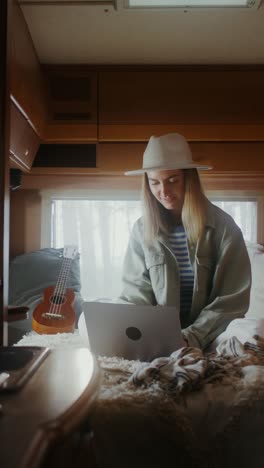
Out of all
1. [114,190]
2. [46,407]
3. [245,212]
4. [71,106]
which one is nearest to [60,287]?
[114,190]

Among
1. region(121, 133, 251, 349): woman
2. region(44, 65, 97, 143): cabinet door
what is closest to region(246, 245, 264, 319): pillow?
region(121, 133, 251, 349): woman

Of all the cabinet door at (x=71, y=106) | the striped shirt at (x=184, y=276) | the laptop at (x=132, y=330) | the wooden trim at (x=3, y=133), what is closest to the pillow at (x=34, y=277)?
the cabinet door at (x=71, y=106)

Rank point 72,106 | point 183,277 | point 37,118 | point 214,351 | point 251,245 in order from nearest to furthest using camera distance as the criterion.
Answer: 1. point 214,351
2. point 183,277
3. point 37,118
4. point 72,106
5. point 251,245

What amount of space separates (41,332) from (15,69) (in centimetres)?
107

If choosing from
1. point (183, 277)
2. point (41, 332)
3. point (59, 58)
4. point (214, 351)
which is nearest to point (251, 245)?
point (183, 277)

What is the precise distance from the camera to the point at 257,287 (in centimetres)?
202

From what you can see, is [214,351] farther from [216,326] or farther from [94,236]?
[94,236]

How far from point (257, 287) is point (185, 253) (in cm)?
59

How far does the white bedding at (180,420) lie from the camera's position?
97cm

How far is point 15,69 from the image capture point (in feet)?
5.30

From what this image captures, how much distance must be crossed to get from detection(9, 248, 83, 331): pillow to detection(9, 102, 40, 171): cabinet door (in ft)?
1.49

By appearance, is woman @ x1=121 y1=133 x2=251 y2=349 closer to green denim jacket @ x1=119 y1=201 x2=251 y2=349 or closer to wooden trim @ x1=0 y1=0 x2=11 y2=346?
green denim jacket @ x1=119 y1=201 x2=251 y2=349

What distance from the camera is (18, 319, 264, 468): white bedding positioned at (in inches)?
38.3

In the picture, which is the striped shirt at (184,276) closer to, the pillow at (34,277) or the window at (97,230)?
the pillow at (34,277)
